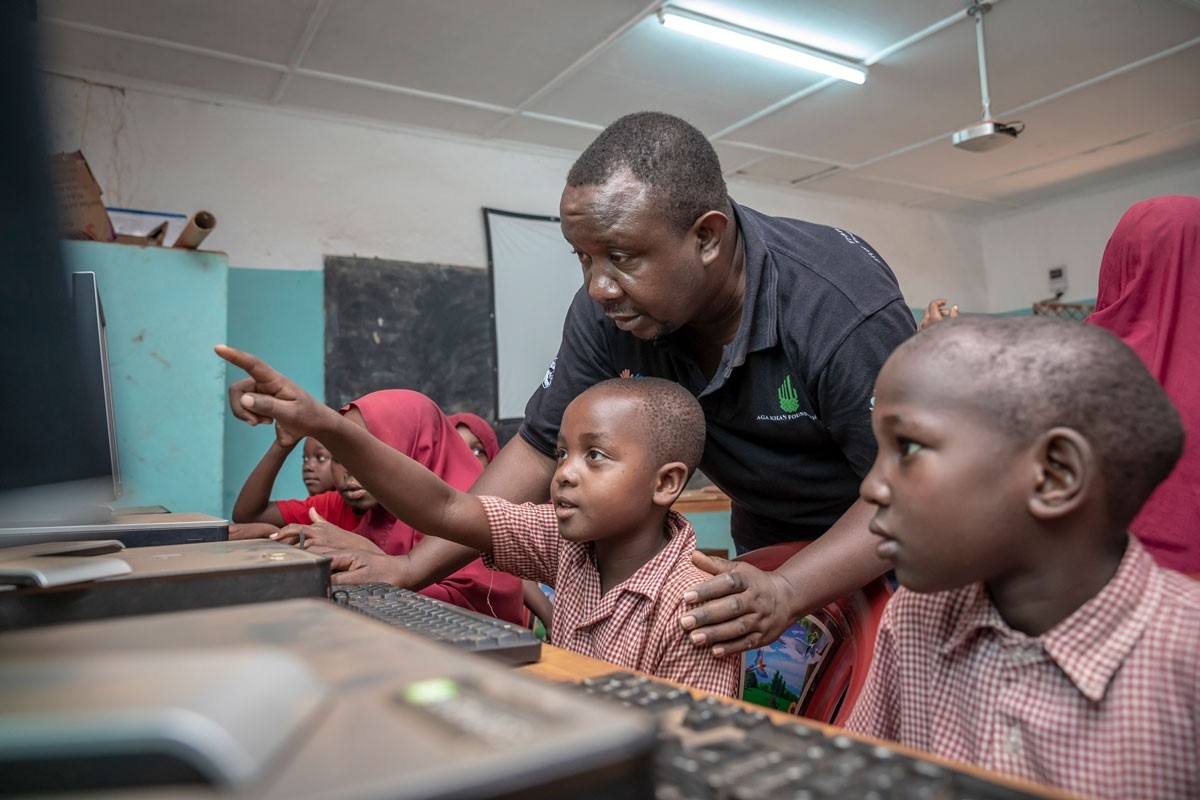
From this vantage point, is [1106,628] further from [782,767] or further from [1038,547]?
[782,767]

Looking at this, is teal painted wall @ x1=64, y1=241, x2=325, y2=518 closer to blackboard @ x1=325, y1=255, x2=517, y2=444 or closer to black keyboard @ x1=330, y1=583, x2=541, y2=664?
blackboard @ x1=325, y1=255, x2=517, y2=444

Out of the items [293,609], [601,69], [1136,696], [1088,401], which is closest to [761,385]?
[1088,401]

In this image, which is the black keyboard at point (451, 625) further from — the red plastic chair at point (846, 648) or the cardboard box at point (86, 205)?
the cardboard box at point (86, 205)

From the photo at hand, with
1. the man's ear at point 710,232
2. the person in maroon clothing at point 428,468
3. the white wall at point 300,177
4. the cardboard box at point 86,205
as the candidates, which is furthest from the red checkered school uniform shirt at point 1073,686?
the white wall at point 300,177

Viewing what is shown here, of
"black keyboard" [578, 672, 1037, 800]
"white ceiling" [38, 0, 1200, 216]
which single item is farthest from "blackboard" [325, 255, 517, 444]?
"black keyboard" [578, 672, 1037, 800]

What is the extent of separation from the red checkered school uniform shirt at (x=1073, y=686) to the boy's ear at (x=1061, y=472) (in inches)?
2.8

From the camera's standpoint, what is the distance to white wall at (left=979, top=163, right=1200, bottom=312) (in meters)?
6.15

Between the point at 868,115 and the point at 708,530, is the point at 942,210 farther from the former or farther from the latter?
the point at 708,530

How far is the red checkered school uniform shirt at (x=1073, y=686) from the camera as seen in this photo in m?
0.62

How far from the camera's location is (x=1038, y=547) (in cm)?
73

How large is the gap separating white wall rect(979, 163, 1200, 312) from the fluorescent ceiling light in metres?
3.15

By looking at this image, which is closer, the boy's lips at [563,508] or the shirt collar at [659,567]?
the shirt collar at [659,567]

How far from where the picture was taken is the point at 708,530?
4641mm

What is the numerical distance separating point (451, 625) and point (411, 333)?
12.6 feet
